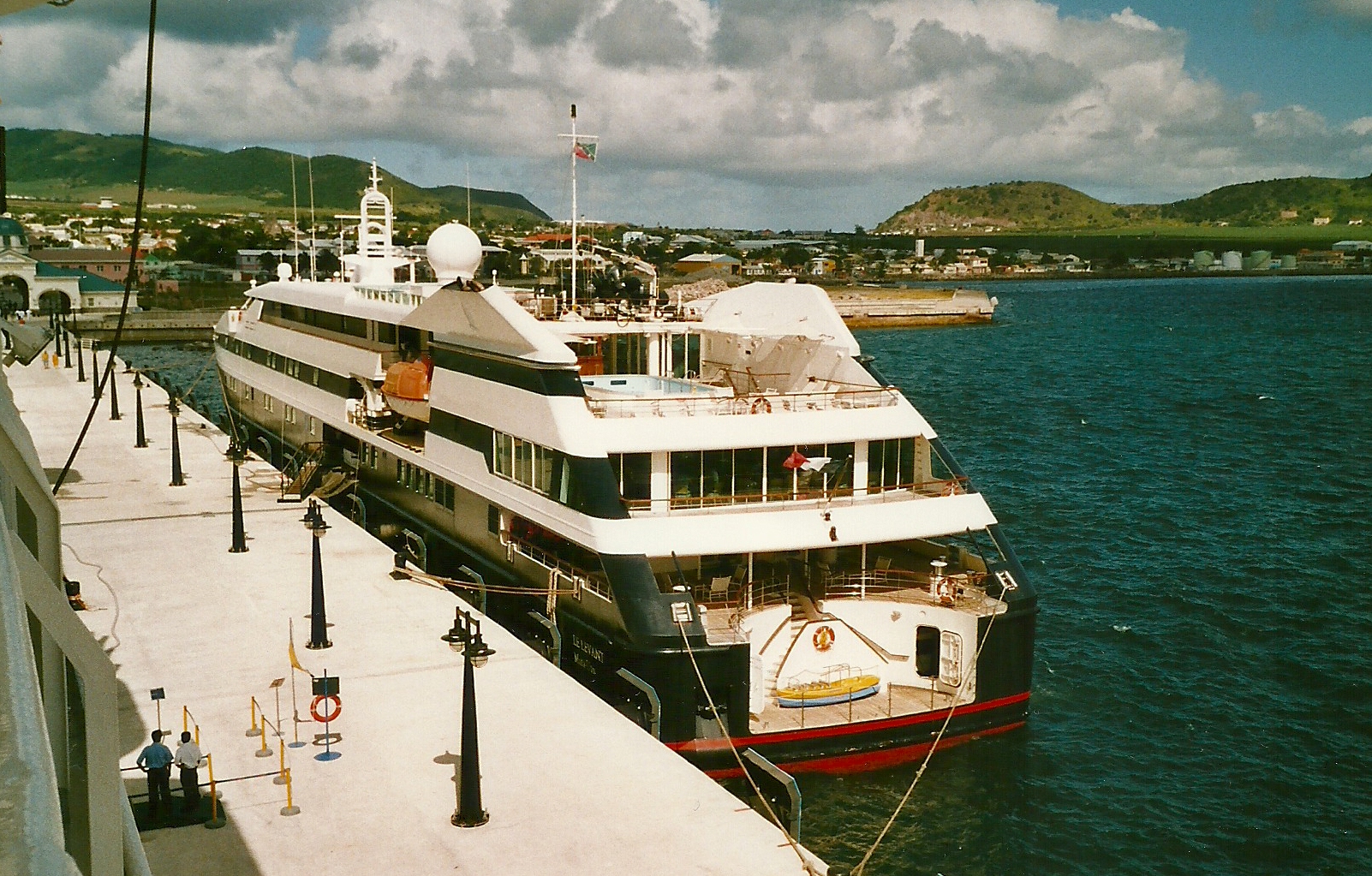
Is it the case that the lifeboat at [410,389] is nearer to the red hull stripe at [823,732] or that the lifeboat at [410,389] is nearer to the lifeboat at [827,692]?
the lifeboat at [827,692]

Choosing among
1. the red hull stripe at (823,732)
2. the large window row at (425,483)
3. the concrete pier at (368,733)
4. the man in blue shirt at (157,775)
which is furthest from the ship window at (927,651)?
the man in blue shirt at (157,775)

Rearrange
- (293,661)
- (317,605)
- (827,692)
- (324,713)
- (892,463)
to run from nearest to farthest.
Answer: (324,713) < (293,661) < (827,692) < (317,605) < (892,463)

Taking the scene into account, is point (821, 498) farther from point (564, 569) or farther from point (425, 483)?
point (425, 483)

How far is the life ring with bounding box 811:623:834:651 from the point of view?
2216 centimetres

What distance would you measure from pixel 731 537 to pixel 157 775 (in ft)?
34.1

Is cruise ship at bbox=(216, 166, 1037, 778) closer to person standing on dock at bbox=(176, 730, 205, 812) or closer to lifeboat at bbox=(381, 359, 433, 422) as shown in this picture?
lifeboat at bbox=(381, 359, 433, 422)

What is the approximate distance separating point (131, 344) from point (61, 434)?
255 ft

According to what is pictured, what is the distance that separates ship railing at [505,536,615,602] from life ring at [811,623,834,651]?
152 inches

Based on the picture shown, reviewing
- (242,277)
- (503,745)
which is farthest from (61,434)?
(242,277)

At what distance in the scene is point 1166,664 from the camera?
3012cm

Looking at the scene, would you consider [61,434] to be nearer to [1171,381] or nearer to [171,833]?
[171,833]

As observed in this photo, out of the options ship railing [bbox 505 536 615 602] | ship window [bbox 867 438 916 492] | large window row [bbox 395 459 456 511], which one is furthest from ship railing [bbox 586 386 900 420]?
large window row [bbox 395 459 456 511]

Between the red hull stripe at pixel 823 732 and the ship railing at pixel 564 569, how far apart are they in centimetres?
298

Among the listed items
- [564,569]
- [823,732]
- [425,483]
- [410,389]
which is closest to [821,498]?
[823,732]
